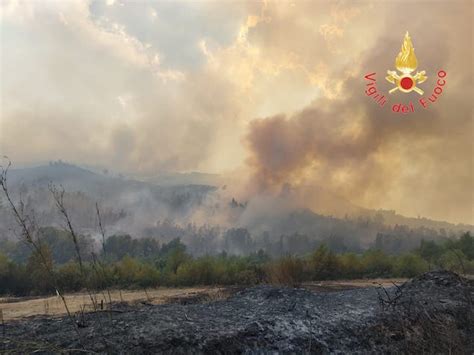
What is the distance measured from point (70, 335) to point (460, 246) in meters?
48.8

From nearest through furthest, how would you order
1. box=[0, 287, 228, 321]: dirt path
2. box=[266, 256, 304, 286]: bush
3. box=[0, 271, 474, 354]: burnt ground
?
box=[0, 271, 474, 354]: burnt ground
box=[0, 287, 228, 321]: dirt path
box=[266, 256, 304, 286]: bush

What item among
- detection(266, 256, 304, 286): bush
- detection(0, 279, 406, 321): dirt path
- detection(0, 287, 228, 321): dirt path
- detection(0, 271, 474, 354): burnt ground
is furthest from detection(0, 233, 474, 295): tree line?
detection(0, 271, 474, 354): burnt ground

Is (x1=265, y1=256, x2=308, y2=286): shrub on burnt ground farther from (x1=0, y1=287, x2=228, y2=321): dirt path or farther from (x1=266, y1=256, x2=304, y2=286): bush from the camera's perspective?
(x1=0, y1=287, x2=228, y2=321): dirt path

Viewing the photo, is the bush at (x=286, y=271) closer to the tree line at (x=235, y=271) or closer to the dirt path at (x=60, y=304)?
the tree line at (x=235, y=271)

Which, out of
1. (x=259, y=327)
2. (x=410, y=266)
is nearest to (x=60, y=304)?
(x=259, y=327)

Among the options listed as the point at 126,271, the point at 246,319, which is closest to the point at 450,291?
the point at 246,319

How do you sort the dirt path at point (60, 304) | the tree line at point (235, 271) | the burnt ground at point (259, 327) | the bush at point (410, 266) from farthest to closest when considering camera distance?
the bush at point (410, 266), the tree line at point (235, 271), the dirt path at point (60, 304), the burnt ground at point (259, 327)

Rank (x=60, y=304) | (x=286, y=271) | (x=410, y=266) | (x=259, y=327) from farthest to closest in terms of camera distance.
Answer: (x=410, y=266)
(x=286, y=271)
(x=60, y=304)
(x=259, y=327)

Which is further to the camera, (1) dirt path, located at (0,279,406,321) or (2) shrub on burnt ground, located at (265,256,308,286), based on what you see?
(2) shrub on burnt ground, located at (265,256,308,286)

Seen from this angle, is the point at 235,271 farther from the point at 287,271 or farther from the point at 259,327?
the point at 259,327

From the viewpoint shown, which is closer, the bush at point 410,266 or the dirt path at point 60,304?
the dirt path at point 60,304

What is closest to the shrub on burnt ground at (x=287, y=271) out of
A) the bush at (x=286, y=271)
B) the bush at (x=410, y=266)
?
the bush at (x=286, y=271)

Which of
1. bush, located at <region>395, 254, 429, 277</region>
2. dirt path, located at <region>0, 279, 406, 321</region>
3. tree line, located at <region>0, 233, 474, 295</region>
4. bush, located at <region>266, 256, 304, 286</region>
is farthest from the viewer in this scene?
bush, located at <region>395, 254, 429, 277</region>

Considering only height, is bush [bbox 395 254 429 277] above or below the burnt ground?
below
